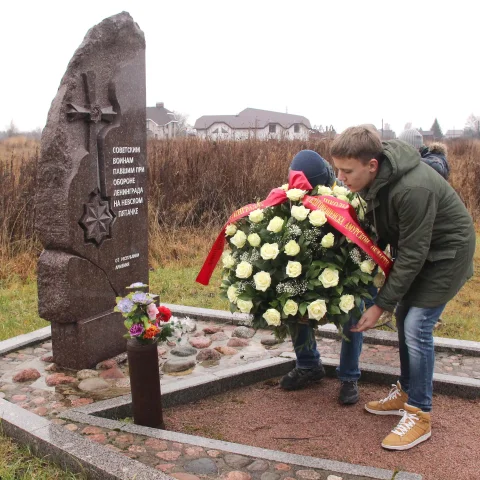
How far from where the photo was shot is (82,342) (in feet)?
14.6

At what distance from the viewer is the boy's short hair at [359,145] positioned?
303 centimetres

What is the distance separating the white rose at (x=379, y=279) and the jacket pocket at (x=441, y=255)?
292 millimetres

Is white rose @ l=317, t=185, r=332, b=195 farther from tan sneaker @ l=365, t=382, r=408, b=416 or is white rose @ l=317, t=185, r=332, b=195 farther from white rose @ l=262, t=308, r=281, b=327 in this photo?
tan sneaker @ l=365, t=382, r=408, b=416

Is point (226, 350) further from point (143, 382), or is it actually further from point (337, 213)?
point (337, 213)

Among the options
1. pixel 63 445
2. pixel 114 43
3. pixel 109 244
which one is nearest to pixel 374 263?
pixel 63 445

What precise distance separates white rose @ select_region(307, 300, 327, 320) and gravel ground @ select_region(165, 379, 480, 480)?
2.52 feet

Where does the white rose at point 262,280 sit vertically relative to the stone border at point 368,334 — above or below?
above

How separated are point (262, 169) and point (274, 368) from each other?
7.03m

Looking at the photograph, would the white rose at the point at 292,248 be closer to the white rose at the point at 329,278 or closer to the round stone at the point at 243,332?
the white rose at the point at 329,278

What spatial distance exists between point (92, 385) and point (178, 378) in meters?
0.57

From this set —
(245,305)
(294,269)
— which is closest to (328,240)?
(294,269)

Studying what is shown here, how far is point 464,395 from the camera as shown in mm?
4035

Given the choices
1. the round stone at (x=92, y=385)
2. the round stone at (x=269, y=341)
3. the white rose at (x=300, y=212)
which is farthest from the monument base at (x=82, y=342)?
the white rose at (x=300, y=212)

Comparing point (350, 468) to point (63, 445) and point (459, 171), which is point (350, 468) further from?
point (459, 171)
